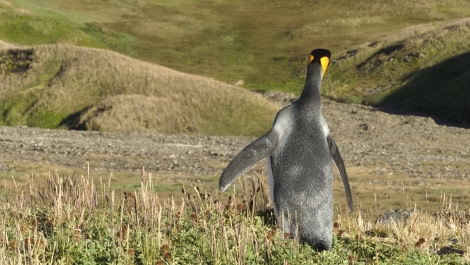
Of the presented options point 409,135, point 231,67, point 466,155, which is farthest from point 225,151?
point 231,67

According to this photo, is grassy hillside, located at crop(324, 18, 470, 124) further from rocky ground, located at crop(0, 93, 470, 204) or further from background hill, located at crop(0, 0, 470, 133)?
rocky ground, located at crop(0, 93, 470, 204)

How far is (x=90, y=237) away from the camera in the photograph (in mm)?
9164

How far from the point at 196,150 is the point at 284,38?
48526mm

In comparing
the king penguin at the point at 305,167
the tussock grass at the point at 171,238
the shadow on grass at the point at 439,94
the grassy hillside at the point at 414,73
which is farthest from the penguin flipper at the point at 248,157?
the grassy hillside at the point at 414,73

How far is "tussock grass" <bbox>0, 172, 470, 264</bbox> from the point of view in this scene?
838 cm

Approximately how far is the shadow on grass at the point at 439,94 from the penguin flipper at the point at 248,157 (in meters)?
42.6

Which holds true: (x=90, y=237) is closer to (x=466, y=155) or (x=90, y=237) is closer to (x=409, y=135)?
(x=466, y=155)

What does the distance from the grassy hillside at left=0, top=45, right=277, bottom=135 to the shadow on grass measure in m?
13.5

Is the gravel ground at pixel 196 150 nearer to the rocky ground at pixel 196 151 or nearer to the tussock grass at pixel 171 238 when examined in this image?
the rocky ground at pixel 196 151

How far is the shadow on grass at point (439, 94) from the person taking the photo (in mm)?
53791

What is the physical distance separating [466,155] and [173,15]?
57.7 meters

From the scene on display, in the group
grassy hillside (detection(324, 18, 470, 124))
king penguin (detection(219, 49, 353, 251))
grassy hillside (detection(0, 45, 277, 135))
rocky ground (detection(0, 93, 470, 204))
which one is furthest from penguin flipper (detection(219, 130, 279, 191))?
grassy hillside (detection(324, 18, 470, 124))

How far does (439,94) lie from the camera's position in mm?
58031

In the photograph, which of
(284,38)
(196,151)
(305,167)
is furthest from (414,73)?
(305,167)
